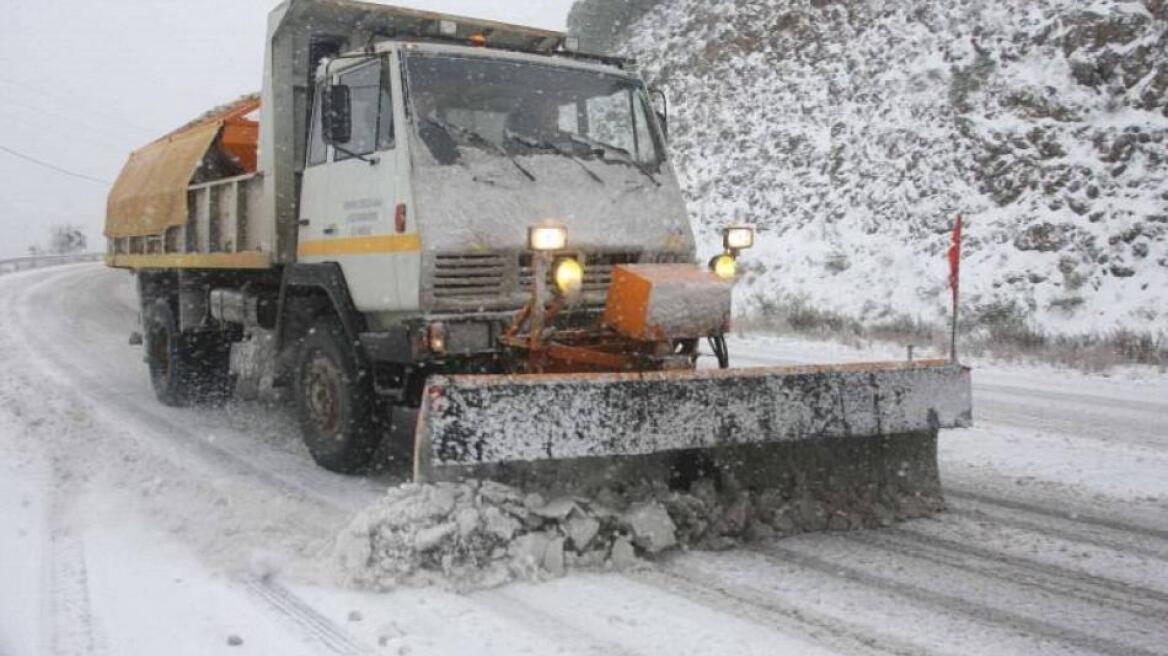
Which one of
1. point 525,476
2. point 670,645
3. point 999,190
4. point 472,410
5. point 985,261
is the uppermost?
point 999,190

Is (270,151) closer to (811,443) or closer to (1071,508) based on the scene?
(811,443)

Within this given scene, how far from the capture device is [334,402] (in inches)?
238

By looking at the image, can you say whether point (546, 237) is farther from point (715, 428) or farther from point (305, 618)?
point (305, 618)

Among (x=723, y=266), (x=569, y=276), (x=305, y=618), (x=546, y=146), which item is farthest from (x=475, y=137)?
(x=305, y=618)

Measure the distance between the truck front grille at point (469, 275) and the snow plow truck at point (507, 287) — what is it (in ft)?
0.04

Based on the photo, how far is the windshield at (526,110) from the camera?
5.67 metres

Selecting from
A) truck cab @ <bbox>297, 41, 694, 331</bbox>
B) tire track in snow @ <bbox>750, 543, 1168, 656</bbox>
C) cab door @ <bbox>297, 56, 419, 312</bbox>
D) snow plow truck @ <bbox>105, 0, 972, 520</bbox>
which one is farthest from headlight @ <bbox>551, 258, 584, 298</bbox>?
tire track in snow @ <bbox>750, 543, 1168, 656</bbox>

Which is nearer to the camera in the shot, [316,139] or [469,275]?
[469,275]

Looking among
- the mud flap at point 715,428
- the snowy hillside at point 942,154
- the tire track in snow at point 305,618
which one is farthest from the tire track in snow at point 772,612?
the snowy hillside at point 942,154

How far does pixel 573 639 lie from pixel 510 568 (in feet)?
2.27

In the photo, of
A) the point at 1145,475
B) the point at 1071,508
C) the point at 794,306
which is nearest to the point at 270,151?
the point at 1071,508

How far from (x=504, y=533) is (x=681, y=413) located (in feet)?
3.02

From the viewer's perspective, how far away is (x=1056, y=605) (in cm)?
385

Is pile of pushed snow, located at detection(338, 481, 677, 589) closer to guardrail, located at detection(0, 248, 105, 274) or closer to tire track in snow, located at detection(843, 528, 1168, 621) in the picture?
tire track in snow, located at detection(843, 528, 1168, 621)
